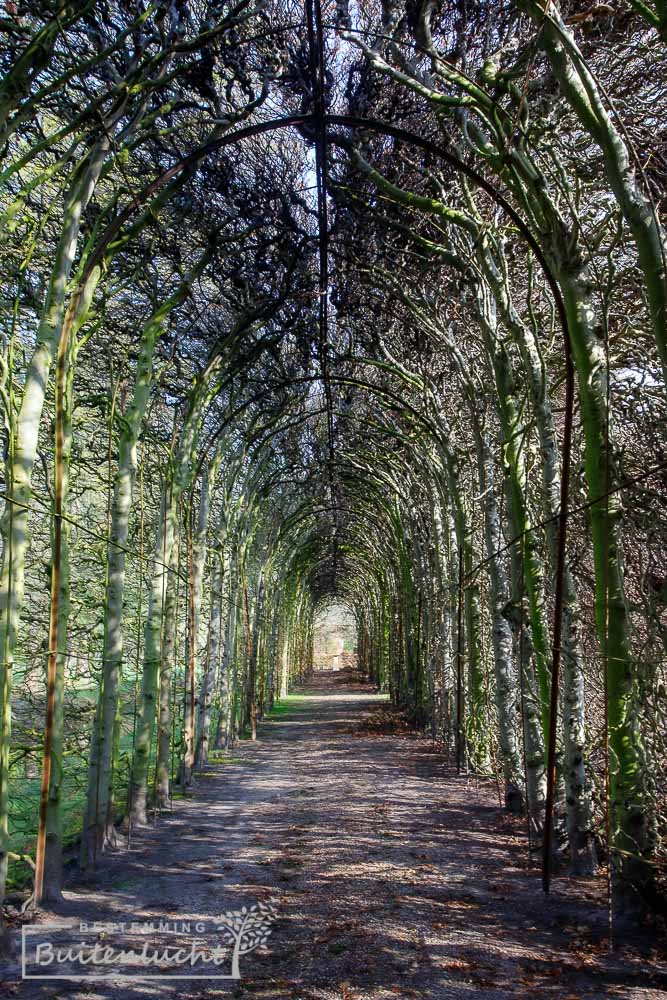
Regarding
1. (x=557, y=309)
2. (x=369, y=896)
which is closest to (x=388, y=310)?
(x=557, y=309)

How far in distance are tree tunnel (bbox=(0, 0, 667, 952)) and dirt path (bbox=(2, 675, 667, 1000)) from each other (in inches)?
20.4

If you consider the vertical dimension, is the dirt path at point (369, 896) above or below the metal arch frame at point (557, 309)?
below

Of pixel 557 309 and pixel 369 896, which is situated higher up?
pixel 557 309

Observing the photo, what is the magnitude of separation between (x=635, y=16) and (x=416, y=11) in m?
1.63

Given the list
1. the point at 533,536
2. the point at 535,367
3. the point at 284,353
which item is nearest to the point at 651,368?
the point at 535,367

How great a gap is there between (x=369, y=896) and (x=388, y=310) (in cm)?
743

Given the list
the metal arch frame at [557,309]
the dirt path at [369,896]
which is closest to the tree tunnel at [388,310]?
the metal arch frame at [557,309]

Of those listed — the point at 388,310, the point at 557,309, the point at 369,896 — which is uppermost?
the point at 388,310

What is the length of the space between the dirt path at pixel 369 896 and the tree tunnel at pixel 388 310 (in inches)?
20.4

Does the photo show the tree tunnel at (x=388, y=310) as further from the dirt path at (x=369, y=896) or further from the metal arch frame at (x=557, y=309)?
the dirt path at (x=369, y=896)

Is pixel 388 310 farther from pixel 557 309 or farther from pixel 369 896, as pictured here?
pixel 369 896

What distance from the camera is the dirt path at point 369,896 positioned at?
4.32m

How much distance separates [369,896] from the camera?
590 cm

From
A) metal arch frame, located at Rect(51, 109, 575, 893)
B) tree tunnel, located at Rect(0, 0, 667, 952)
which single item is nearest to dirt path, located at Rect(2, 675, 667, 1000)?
tree tunnel, located at Rect(0, 0, 667, 952)
